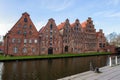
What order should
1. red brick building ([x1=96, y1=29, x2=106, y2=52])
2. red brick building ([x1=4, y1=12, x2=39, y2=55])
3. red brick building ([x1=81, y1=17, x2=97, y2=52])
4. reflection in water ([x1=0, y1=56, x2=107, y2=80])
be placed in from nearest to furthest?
reflection in water ([x1=0, y1=56, x2=107, y2=80])
red brick building ([x1=4, y1=12, x2=39, y2=55])
red brick building ([x1=81, y1=17, x2=97, y2=52])
red brick building ([x1=96, y1=29, x2=106, y2=52])

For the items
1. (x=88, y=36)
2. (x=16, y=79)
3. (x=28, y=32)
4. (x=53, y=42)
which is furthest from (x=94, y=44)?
(x=16, y=79)

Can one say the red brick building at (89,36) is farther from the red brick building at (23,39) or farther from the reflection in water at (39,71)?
the reflection in water at (39,71)

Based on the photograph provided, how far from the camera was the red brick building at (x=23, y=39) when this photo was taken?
145 ft

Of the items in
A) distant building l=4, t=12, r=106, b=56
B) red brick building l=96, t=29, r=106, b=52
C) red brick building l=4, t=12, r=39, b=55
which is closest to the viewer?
red brick building l=4, t=12, r=39, b=55

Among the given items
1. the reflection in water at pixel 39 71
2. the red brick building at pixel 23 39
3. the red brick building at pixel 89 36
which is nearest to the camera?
the reflection in water at pixel 39 71

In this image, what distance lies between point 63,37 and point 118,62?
36569mm

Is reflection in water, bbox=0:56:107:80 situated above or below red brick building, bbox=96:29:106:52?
below

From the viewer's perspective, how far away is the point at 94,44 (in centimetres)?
6869

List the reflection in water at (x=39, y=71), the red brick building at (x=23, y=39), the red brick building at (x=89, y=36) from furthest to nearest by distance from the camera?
the red brick building at (x=89, y=36) < the red brick building at (x=23, y=39) < the reflection in water at (x=39, y=71)

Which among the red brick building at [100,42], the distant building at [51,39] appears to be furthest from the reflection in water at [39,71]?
the red brick building at [100,42]

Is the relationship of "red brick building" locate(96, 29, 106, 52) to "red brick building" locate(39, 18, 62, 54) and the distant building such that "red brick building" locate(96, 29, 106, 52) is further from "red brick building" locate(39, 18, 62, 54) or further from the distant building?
"red brick building" locate(39, 18, 62, 54)

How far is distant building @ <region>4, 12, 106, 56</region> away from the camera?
149 ft

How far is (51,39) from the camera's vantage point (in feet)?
176

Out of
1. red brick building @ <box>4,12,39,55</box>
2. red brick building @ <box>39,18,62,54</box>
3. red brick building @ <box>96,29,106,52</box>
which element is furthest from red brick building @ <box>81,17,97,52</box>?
red brick building @ <box>4,12,39,55</box>
